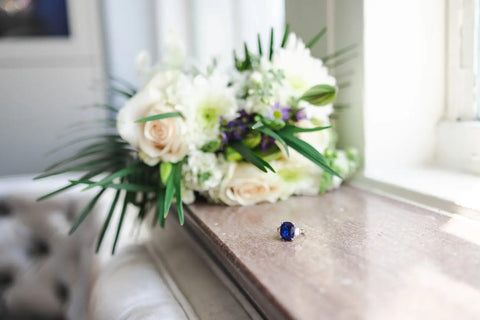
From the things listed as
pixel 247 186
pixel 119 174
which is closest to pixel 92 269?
pixel 119 174

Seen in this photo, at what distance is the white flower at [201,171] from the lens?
0.75 meters

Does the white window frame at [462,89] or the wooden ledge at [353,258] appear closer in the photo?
the wooden ledge at [353,258]

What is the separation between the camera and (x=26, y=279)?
155 centimetres

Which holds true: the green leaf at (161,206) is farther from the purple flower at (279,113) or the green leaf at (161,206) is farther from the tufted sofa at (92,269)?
the purple flower at (279,113)

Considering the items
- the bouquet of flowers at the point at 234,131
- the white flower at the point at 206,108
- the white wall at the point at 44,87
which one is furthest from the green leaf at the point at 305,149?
the white wall at the point at 44,87

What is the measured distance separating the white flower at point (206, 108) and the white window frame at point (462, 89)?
46 centimetres

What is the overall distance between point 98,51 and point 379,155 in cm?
158

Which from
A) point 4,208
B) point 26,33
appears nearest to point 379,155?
point 4,208

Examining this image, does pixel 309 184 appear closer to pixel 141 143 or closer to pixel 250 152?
pixel 250 152

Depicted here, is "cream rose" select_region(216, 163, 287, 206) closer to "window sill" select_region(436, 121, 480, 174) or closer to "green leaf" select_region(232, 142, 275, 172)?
"green leaf" select_region(232, 142, 275, 172)

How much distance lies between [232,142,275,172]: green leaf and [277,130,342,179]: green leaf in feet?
0.20

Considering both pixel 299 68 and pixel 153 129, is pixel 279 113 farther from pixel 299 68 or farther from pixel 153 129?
pixel 153 129

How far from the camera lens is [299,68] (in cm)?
79

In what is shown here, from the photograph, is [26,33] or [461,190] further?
[26,33]
